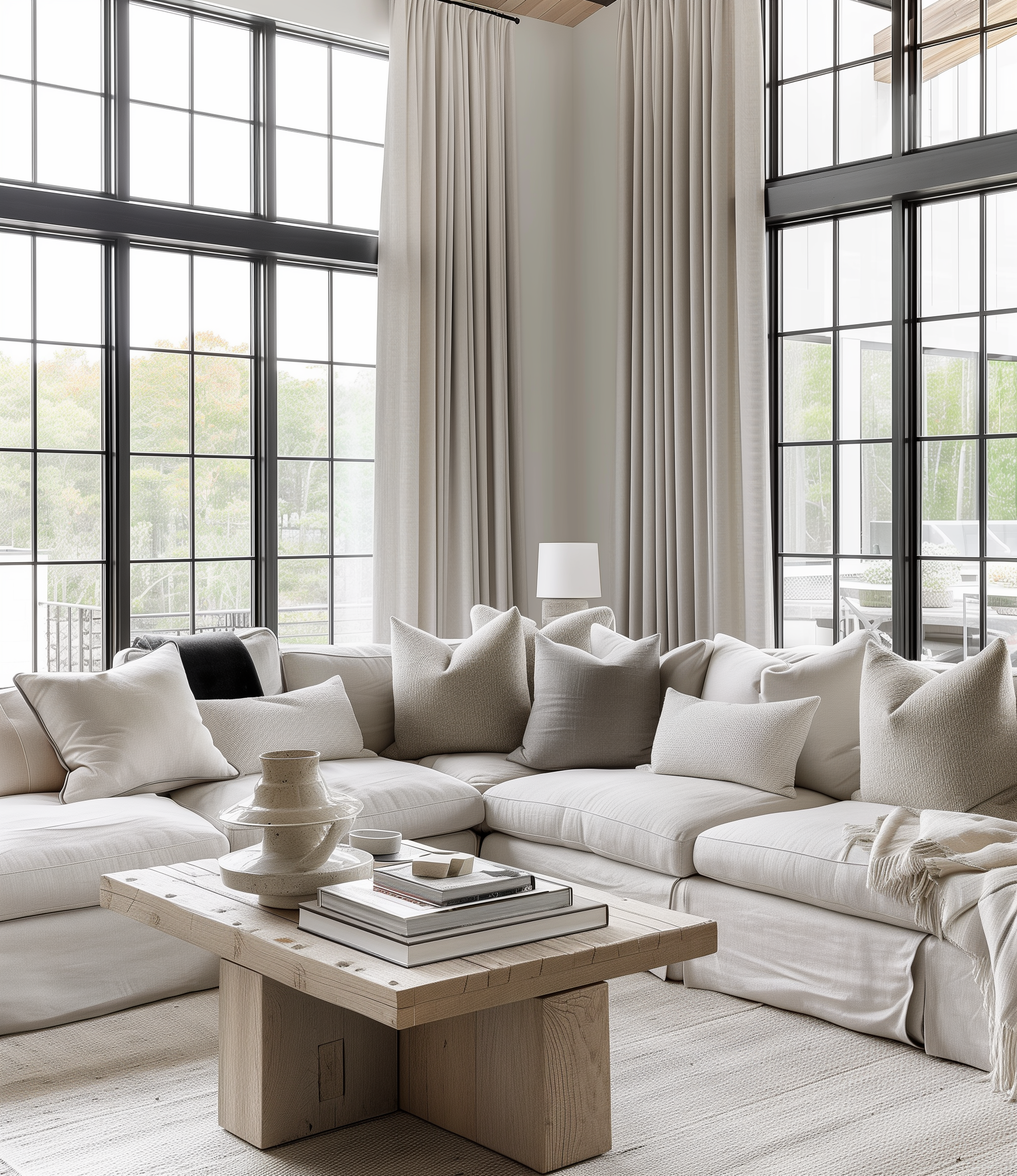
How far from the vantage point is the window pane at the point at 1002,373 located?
4.73 metres

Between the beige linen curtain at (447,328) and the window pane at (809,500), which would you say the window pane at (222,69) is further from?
the window pane at (809,500)

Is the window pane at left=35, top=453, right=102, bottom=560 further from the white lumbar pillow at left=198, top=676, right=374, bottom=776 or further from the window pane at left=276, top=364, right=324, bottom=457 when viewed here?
the white lumbar pillow at left=198, top=676, right=374, bottom=776

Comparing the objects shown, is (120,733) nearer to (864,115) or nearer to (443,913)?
(443,913)

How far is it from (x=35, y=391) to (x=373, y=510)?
151 centimetres

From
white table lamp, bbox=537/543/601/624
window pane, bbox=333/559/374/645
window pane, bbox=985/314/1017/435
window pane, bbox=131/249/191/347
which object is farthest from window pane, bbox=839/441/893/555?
window pane, bbox=131/249/191/347

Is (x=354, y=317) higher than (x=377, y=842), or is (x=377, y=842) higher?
(x=354, y=317)

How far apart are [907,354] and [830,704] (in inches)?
75.9

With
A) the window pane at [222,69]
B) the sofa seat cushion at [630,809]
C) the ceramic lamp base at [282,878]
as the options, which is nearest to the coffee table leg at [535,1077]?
the ceramic lamp base at [282,878]

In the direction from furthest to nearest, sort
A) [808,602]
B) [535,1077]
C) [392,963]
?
[808,602]
[535,1077]
[392,963]

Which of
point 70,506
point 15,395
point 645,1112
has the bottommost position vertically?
point 645,1112

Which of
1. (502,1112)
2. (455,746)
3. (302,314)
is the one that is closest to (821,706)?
(455,746)

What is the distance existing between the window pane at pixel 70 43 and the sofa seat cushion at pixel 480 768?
3120mm

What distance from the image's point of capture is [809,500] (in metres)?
5.39

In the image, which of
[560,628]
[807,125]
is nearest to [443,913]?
[560,628]
